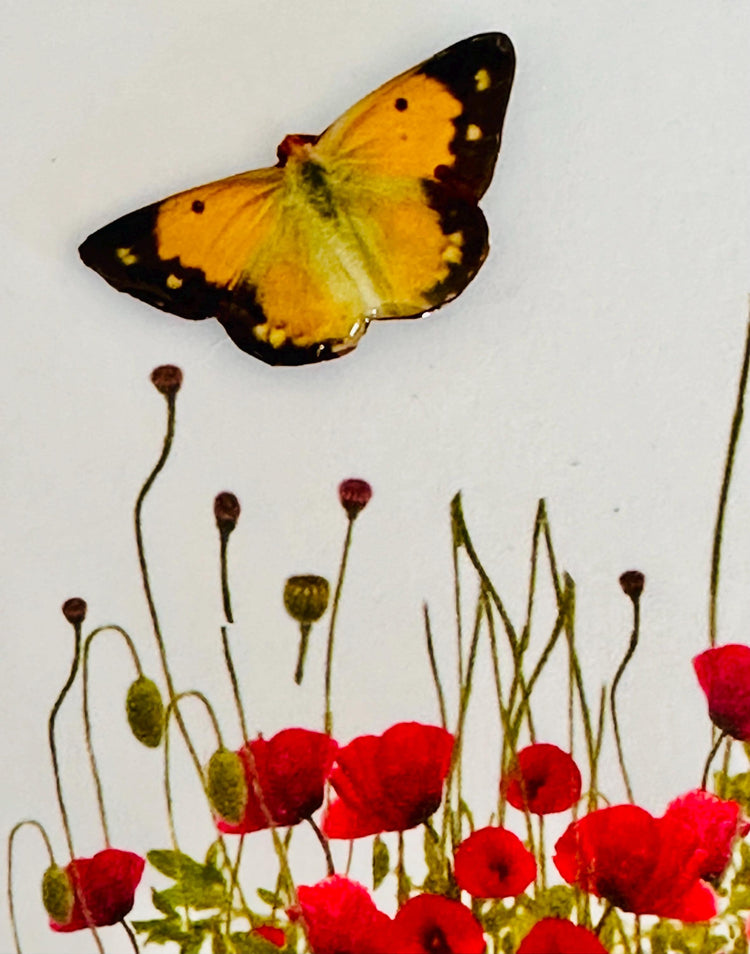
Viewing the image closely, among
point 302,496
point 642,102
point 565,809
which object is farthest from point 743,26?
point 565,809

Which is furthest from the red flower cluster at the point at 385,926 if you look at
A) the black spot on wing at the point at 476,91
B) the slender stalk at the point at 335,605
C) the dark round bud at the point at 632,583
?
the black spot on wing at the point at 476,91

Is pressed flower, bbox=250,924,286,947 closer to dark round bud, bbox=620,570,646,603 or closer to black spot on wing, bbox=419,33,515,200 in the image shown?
dark round bud, bbox=620,570,646,603

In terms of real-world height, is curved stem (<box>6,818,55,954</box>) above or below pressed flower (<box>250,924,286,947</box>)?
above

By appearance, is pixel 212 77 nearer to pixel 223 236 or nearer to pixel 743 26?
pixel 223 236

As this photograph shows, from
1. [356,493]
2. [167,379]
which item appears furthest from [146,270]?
[356,493]

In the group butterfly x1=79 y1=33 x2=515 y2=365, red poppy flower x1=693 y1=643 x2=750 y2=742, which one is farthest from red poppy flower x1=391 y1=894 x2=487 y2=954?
butterfly x1=79 y1=33 x2=515 y2=365
